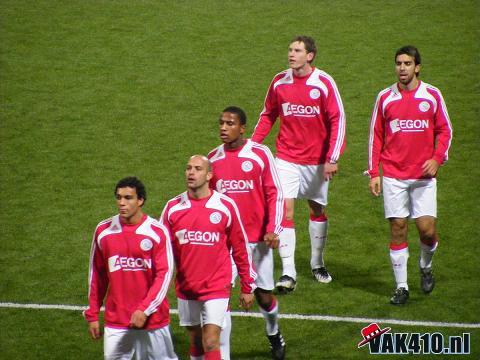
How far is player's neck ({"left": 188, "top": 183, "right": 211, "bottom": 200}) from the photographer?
887cm

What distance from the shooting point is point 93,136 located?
16.5 m

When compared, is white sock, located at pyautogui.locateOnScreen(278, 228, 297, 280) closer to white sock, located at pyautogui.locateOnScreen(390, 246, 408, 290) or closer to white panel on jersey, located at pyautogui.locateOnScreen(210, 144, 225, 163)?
white sock, located at pyautogui.locateOnScreen(390, 246, 408, 290)

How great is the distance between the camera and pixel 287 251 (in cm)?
1154

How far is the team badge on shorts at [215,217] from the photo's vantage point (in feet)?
28.9

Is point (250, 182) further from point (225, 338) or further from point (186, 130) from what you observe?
point (186, 130)

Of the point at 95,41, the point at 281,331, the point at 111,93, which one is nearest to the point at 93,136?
the point at 111,93

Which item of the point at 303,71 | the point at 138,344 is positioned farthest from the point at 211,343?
the point at 303,71

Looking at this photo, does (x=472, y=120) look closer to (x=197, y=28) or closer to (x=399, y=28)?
(x=399, y=28)

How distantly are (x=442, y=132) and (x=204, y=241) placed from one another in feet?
11.3

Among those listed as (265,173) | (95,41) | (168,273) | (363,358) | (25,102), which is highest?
(95,41)

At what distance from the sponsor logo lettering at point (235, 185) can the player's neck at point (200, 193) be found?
0.83 m

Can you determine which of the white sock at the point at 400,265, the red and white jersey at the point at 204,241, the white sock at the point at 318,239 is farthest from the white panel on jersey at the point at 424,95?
the red and white jersey at the point at 204,241

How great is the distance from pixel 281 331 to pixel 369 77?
856cm

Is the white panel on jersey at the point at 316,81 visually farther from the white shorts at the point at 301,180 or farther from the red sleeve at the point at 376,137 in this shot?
the white shorts at the point at 301,180
